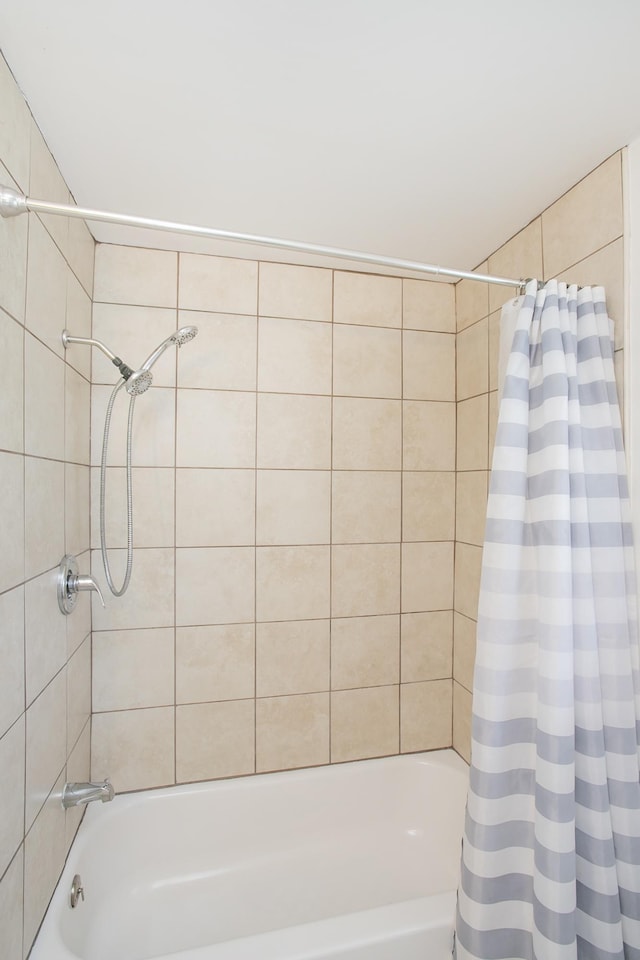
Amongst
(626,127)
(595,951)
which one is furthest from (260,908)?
(626,127)

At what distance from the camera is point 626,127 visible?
41.7 inches

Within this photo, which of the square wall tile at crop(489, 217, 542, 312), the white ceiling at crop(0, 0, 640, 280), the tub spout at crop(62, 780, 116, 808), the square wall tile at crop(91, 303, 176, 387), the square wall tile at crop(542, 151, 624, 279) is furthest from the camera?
the square wall tile at crop(91, 303, 176, 387)

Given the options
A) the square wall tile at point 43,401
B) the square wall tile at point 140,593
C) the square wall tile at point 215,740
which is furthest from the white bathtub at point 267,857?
the square wall tile at point 43,401

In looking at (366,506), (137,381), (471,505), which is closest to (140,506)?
(137,381)

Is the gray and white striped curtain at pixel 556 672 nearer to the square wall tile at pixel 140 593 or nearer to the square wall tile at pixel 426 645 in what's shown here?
the square wall tile at pixel 426 645

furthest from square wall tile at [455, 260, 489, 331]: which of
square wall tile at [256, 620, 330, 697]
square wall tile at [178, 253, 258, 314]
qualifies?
square wall tile at [256, 620, 330, 697]

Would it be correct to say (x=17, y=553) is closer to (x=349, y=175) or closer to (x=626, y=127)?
(x=349, y=175)

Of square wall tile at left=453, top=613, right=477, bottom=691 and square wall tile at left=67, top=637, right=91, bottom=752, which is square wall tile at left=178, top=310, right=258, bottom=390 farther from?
square wall tile at left=453, top=613, right=477, bottom=691

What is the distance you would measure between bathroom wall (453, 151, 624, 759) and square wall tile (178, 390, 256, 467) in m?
0.83

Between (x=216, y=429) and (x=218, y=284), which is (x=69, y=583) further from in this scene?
(x=218, y=284)

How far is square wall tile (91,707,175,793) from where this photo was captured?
1561 mm

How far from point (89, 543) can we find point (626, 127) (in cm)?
187

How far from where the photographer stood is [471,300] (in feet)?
5.75

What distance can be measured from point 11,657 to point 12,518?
0.28 m
